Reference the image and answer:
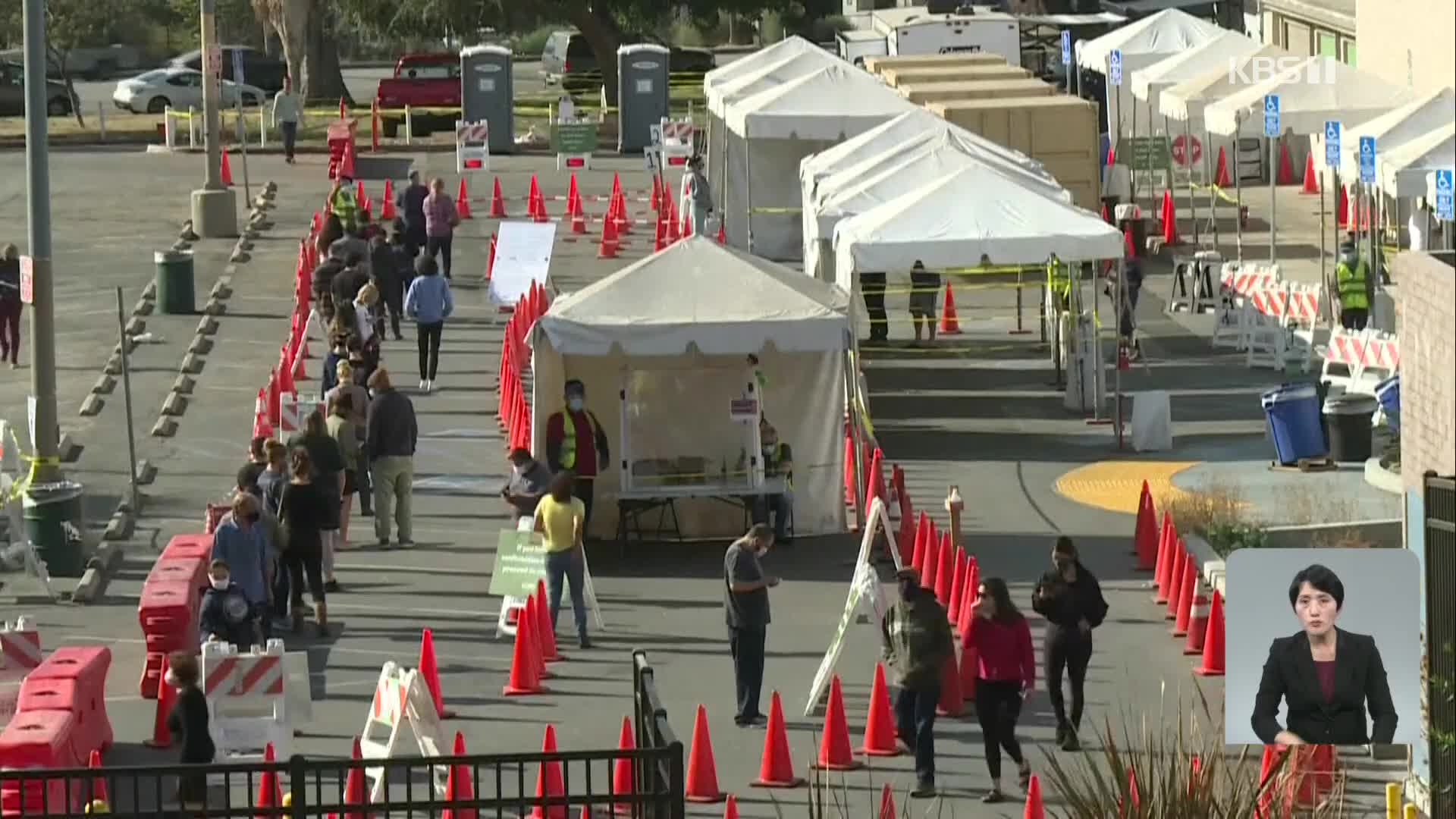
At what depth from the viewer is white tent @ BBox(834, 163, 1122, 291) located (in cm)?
2688

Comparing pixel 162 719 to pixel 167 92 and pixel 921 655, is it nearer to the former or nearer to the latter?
pixel 921 655

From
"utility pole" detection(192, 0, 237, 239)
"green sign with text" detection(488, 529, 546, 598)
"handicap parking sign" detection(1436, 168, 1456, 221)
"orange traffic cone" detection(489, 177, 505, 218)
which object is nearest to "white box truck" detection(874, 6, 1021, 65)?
"orange traffic cone" detection(489, 177, 505, 218)

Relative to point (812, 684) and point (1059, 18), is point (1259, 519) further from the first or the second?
point (1059, 18)

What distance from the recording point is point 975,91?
39062 mm

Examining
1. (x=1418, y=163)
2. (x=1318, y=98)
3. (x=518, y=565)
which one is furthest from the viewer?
(x=1318, y=98)

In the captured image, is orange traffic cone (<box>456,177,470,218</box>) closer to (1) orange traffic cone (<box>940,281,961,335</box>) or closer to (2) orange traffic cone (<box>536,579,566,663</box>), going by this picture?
(1) orange traffic cone (<box>940,281,961,335</box>)

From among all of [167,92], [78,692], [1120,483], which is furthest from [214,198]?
[78,692]

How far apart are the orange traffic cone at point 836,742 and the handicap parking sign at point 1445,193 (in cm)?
1204

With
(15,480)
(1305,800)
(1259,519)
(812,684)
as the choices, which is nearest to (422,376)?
(15,480)

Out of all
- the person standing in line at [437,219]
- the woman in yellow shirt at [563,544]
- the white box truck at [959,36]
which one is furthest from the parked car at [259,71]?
the woman in yellow shirt at [563,544]

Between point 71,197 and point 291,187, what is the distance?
12.1ft

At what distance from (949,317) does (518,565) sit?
14.6 meters

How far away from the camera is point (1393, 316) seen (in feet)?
A: 106

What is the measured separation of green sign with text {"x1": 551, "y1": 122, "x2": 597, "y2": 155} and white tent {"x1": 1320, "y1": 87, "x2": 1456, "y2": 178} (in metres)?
19.0
